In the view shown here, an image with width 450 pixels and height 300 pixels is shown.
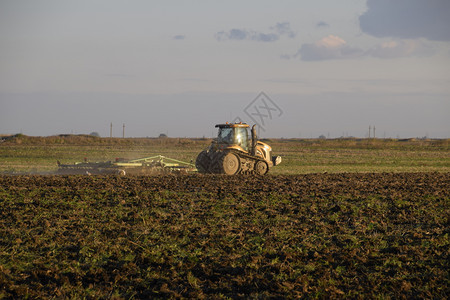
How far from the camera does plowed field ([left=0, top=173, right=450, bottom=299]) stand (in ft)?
25.2

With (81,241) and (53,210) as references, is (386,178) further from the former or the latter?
(81,241)

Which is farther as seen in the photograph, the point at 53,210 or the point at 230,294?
the point at 53,210

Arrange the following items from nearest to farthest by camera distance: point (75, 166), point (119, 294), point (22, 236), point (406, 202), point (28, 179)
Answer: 1. point (119, 294)
2. point (22, 236)
3. point (406, 202)
4. point (28, 179)
5. point (75, 166)

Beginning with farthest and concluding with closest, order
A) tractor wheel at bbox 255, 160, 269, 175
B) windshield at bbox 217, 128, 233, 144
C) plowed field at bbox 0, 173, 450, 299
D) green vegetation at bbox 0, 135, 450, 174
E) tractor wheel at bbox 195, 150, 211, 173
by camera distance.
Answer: green vegetation at bbox 0, 135, 450, 174, tractor wheel at bbox 255, 160, 269, 175, tractor wheel at bbox 195, 150, 211, 173, windshield at bbox 217, 128, 233, 144, plowed field at bbox 0, 173, 450, 299

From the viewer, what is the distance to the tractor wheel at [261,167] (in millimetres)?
24281

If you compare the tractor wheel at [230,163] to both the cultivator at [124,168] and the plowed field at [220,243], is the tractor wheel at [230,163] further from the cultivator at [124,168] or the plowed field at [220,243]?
the plowed field at [220,243]

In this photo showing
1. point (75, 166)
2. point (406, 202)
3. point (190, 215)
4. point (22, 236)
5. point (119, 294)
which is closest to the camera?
point (119, 294)

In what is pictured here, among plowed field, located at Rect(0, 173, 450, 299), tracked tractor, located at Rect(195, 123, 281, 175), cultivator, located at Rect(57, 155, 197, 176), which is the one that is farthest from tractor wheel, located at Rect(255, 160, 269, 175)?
plowed field, located at Rect(0, 173, 450, 299)

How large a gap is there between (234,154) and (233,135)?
2.85 feet

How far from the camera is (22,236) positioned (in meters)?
10.6

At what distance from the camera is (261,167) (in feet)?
79.9

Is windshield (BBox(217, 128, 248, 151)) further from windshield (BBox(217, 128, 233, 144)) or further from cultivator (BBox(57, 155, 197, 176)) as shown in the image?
cultivator (BBox(57, 155, 197, 176))

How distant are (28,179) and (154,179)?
16.3 ft

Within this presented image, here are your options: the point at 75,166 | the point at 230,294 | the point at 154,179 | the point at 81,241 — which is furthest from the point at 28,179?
the point at 230,294
